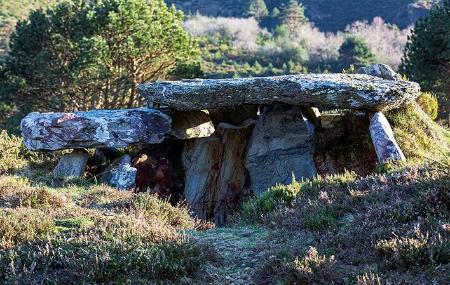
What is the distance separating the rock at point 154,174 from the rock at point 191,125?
36.2 inches

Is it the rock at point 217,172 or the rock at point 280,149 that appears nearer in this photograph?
the rock at point 280,149

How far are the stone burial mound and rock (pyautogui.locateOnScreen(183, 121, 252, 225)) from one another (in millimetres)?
27

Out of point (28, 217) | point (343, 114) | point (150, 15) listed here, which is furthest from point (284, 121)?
point (150, 15)

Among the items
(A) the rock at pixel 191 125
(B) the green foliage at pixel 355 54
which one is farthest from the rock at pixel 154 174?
(B) the green foliage at pixel 355 54

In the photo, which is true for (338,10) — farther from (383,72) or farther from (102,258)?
(102,258)

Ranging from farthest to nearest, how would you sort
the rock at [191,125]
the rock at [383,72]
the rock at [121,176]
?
the rock at [383,72] → the rock at [191,125] → the rock at [121,176]

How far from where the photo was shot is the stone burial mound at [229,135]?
12.1m

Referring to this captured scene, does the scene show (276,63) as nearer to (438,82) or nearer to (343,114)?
(438,82)

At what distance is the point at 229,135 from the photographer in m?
14.0

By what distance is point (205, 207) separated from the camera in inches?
518

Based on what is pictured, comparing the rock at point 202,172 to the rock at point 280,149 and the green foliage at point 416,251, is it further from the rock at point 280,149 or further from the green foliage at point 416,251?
the green foliage at point 416,251

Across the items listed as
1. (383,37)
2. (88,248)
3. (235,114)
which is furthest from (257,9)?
(88,248)

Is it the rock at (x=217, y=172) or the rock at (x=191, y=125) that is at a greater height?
the rock at (x=191, y=125)

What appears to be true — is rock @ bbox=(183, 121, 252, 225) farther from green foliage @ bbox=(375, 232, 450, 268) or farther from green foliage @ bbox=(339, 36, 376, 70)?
green foliage @ bbox=(339, 36, 376, 70)
